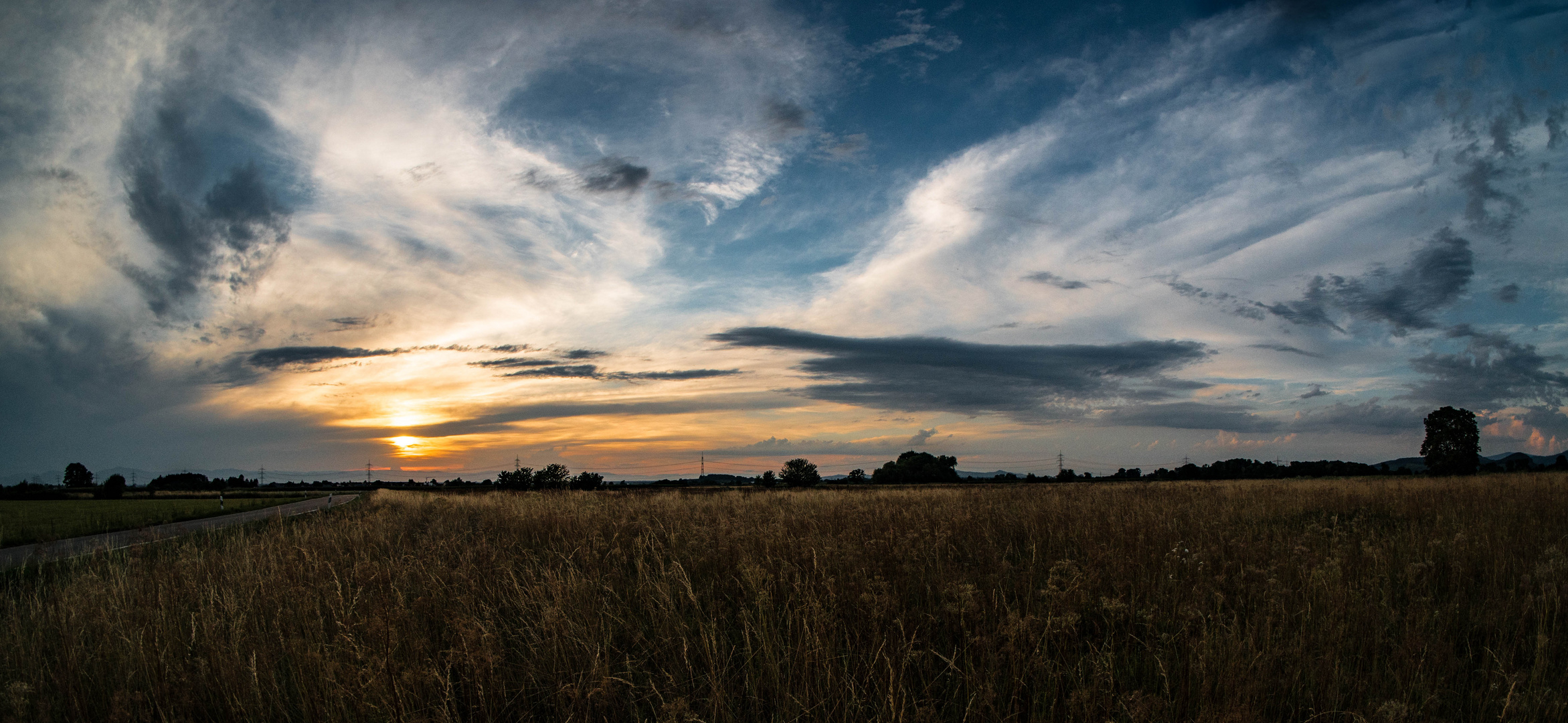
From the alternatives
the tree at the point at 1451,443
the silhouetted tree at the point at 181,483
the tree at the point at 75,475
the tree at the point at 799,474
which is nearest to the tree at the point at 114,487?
the silhouetted tree at the point at 181,483

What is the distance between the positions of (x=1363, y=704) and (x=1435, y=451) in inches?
3374

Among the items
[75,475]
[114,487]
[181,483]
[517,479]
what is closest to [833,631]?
[517,479]

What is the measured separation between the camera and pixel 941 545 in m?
7.23

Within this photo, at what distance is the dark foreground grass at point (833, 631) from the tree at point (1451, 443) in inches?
2983

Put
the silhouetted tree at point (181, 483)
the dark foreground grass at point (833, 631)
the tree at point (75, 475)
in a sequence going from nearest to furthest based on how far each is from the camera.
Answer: the dark foreground grass at point (833, 631) → the silhouetted tree at point (181, 483) → the tree at point (75, 475)

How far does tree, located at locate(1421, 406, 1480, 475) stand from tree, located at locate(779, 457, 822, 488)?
6305 cm

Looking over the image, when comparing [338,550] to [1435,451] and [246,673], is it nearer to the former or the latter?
[246,673]

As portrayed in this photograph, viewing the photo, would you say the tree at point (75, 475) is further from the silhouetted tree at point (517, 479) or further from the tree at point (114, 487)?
the silhouetted tree at point (517, 479)

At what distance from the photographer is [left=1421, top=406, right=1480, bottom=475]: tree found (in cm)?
6081

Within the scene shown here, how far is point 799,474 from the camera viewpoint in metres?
84.4

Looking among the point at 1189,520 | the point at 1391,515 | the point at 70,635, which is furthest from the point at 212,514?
the point at 1391,515

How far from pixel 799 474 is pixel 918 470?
38725 mm

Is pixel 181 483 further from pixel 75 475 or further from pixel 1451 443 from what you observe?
pixel 1451 443

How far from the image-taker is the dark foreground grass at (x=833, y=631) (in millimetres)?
3553
